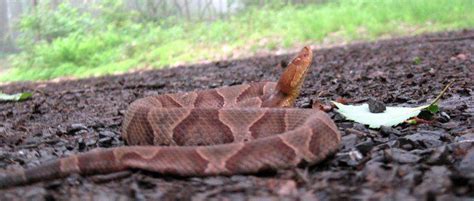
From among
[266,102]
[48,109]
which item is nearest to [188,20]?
[48,109]

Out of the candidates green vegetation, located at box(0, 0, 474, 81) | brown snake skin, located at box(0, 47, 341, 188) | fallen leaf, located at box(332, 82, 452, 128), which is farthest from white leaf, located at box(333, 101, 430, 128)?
green vegetation, located at box(0, 0, 474, 81)

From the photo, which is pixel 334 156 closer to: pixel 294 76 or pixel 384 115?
pixel 384 115

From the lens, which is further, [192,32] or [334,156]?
[192,32]

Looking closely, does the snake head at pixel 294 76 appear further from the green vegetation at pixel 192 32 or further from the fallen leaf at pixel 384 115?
the green vegetation at pixel 192 32

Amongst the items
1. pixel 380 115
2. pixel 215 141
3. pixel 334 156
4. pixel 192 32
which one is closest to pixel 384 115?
pixel 380 115

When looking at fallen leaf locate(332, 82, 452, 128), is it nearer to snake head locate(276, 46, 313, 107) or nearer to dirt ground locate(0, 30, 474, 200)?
dirt ground locate(0, 30, 474, 200)

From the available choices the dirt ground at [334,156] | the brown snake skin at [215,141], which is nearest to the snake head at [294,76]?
the brown snake skin at [215,141]
